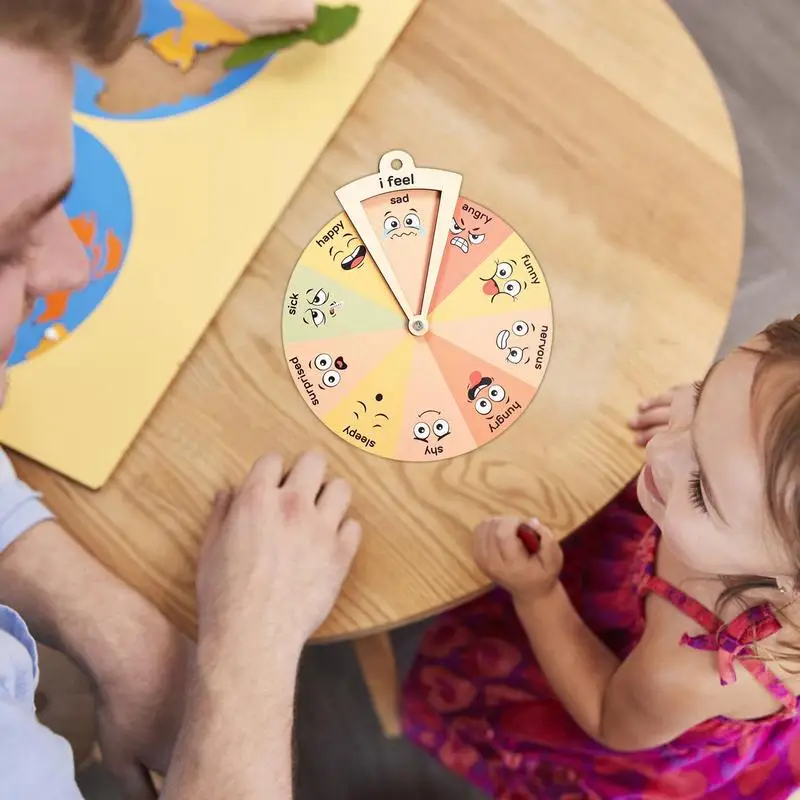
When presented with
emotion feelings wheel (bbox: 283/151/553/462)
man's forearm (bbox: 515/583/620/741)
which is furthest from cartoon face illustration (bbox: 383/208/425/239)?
man's forearm (bbox: 515/583/620/741)

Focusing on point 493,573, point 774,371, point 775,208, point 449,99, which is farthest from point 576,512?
point 775,208

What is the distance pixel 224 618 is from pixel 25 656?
130 millimetres

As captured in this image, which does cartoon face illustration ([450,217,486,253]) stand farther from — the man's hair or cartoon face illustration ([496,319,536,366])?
the man's hair

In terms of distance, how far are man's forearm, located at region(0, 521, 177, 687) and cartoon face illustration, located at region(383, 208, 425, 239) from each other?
35 centimetres

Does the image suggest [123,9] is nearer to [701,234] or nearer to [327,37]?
[327,37]

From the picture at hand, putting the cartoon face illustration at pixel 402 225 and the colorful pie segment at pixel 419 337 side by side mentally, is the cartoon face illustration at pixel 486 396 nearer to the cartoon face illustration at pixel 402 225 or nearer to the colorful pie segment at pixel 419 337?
the colorful pie segment at pixel 419 337

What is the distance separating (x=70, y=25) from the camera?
381 mm

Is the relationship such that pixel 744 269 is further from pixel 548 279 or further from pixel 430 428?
pixel 430 428

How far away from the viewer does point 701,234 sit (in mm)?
675

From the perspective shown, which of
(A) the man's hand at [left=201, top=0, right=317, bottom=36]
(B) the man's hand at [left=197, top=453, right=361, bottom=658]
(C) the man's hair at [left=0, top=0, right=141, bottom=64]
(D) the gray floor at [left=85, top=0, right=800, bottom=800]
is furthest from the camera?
(D) the gray floor at [left=85, top=0, right=800, bottom=800]

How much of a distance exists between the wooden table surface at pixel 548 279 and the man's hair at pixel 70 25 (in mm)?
238

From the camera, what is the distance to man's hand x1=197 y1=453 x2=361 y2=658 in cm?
57

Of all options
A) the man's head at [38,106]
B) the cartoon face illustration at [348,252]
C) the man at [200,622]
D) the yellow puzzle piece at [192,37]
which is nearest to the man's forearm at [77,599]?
the man at [200,622]

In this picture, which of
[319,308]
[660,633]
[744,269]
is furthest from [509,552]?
[744,269]
